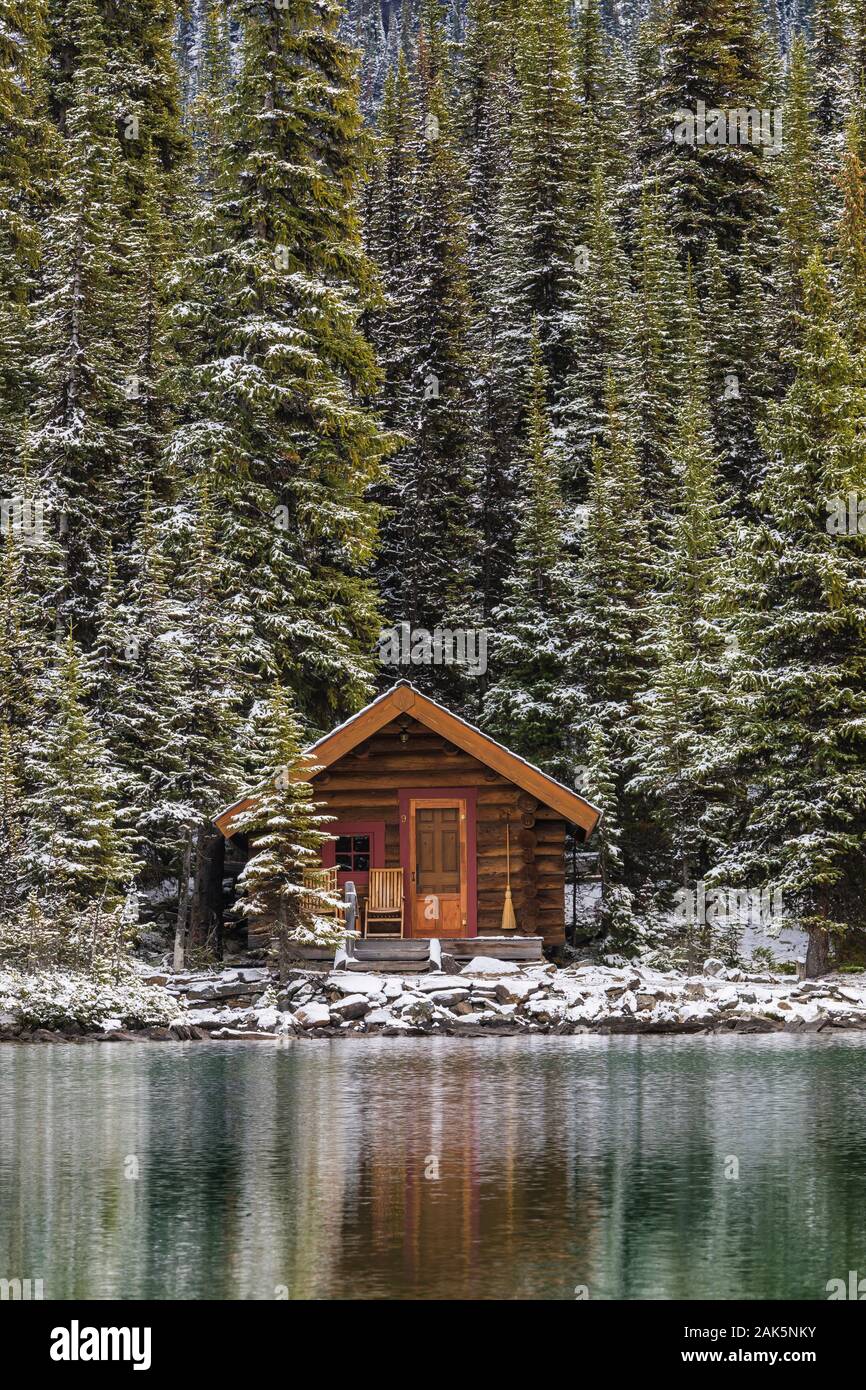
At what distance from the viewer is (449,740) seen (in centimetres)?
3303

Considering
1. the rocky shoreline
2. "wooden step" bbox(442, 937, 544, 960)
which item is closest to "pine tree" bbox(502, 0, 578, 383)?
"wooden step" bbox(442, 937, 544, 960)

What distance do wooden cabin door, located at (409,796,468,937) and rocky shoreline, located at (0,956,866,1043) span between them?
344cm

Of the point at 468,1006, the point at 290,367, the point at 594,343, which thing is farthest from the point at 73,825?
the point at 594,343

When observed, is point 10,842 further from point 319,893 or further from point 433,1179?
point 433,1179

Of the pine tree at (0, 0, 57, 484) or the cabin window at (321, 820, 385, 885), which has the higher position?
the pine tree at (0, 0, 57, 484)

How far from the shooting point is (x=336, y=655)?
3641 cm

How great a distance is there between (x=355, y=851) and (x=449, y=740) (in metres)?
3.26

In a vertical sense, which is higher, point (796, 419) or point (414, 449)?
point (414, 449)

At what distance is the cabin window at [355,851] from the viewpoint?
111ft

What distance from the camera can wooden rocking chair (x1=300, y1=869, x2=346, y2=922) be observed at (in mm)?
28625

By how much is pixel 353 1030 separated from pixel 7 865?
A: 731cm

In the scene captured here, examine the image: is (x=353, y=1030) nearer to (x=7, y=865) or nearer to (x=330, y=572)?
(x=7, y=865)

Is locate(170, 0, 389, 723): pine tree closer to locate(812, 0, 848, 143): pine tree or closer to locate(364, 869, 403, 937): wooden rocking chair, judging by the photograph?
locate(364, 869, 403, 937): wooden rocking chair
